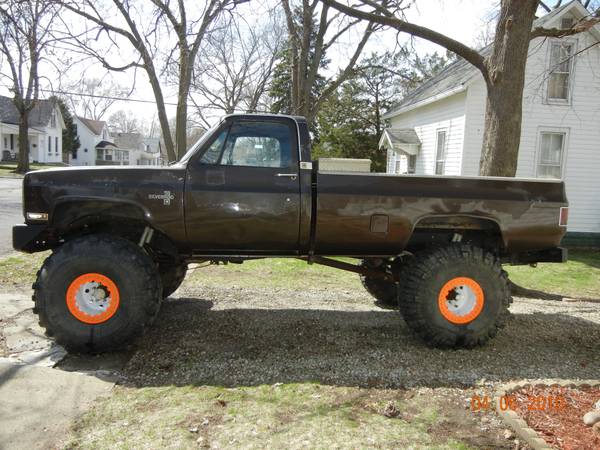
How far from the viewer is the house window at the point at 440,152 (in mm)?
14752

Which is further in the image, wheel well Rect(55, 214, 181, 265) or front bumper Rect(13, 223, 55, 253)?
wheel well Rect(55, 214, 181, 265)

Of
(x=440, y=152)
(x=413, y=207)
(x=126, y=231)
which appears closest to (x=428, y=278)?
(x=413, y=207)

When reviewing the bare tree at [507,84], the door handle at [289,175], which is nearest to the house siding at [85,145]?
the bare tree at [507,84]

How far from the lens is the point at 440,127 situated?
14.8 meters

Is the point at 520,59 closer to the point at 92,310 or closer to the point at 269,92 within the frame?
the point at 92,310

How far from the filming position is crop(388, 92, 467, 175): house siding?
44.2 feet

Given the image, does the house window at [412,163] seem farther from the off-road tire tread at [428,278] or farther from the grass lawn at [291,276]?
the off-road tire tread at [428,278]

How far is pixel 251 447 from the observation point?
2979mm

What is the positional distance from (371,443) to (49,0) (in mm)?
12668

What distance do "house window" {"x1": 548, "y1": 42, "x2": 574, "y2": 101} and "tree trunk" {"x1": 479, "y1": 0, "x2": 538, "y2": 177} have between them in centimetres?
712

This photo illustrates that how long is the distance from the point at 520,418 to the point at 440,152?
12548 mm

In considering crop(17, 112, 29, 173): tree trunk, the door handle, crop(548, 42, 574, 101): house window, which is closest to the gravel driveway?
the door handle

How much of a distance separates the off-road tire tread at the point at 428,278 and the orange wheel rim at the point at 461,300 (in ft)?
0.53

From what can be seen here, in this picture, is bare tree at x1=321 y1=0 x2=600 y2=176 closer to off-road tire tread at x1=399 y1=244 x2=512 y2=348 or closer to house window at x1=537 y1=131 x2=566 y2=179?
off-road tire tread at x1=399 y1=244 x2=512 y2=348
